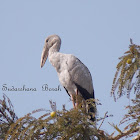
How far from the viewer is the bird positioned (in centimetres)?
882

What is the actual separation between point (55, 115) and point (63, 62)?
3893 millimetres

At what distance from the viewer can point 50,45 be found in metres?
9.66

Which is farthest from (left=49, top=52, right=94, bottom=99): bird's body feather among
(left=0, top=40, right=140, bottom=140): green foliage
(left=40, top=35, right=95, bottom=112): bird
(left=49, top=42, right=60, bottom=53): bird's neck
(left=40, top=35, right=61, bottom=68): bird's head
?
(left=0, top=40, right=140, bottom=140): green foliage

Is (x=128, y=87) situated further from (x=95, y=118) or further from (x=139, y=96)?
(x=95, y=118)

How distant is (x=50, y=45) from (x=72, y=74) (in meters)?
1.12

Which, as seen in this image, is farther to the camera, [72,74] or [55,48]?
[55,48]

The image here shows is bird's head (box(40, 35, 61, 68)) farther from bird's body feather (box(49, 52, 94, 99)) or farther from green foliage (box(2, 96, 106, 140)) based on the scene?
green foliage (box(2, 96, 106, 140))

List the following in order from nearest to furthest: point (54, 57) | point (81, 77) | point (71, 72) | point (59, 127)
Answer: point (59, 127) → point (71, 72) → point (54, 57) → point (81, 77)

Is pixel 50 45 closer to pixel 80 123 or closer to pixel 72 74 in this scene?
pixel 72 74

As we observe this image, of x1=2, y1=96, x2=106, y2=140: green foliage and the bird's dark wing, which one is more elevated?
the bird's dark wing

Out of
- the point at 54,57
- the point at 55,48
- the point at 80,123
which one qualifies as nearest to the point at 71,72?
the point at 54,57

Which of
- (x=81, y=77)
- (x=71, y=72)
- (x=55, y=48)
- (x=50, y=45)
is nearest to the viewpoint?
(x=71, y=72)

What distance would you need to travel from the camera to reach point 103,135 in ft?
16.9

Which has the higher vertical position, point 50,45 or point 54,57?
point 50,45
